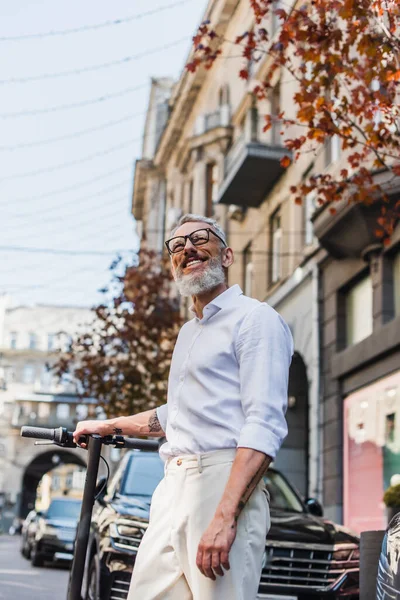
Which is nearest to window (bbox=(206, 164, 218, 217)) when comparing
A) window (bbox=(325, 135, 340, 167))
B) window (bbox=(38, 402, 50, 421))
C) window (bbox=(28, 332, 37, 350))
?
window (bbox=(325, 135, 340, 167))

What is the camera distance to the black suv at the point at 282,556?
7480 mm

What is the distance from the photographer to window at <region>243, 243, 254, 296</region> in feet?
83.4

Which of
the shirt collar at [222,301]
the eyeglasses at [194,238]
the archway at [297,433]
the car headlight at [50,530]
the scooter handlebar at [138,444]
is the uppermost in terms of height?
the archway at [297,433]

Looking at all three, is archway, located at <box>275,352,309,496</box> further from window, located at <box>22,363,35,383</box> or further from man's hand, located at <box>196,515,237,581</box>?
window, located at <box>22,363,35,383</box>

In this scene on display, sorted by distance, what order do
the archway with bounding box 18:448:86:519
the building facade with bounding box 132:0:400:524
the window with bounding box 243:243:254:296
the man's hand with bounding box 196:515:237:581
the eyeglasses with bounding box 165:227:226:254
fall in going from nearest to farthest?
the man's hand with bounding box 196:515:237:581
the eyeglasses with bounding box 165:227:226:254
the building facade with bounding box 132:0:400:524
the window with bounding box 243:243:254:296
the archway with bounding box 18:448:86:519

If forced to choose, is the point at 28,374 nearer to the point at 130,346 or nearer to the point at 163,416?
the point at 130,346

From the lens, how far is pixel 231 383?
3.13 meters

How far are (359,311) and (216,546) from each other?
14.3m

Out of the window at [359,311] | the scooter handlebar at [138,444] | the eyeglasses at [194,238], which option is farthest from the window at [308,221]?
the eyeglasses at [194,238]

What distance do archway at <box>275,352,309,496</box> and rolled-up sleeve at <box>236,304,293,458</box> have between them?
1887 cm

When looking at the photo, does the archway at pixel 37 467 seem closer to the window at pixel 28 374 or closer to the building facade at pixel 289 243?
the window at pixel 28 374

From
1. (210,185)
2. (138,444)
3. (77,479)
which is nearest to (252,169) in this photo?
(210,185)

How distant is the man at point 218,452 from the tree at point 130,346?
2259cm

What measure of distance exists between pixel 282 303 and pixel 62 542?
7.06 m
